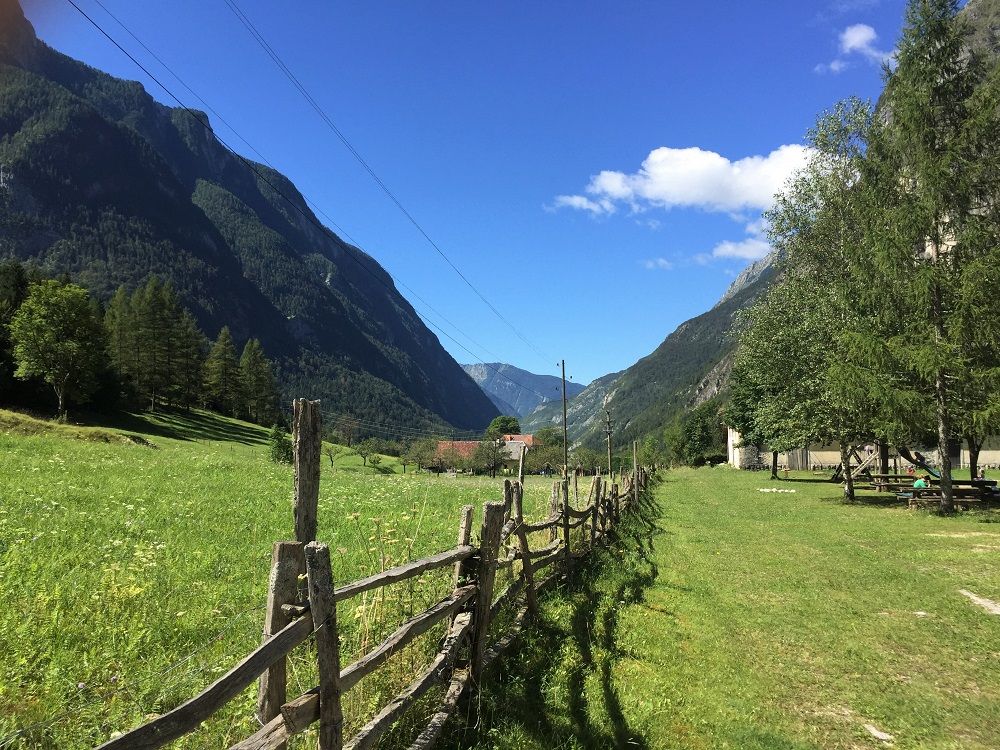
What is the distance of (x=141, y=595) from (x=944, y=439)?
21993 millimetres

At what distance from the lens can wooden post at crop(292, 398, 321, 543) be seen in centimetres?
388

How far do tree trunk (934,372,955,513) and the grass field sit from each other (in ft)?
53.8

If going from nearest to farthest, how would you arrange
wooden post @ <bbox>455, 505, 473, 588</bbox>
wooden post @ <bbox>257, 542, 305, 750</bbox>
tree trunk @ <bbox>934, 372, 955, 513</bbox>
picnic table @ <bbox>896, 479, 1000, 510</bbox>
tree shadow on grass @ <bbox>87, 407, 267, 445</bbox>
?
wooden post @ <bbox>257, 542, 305, 750</bbox>
wooden post @ <bbox>455, 505, 473, 588</bbox>
tree trunk @ <bbox>934, 372, 955, 513</bbox>
picnic table @ <bbox>896, 479, 1000, 510</bbox>
tree shadow on grass @ <bbox>87, 407, 267, 445</bbox>

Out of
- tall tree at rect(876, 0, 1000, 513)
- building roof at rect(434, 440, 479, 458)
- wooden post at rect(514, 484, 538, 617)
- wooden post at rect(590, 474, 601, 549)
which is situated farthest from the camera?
building roof at rect(434, 440, 479, 458)

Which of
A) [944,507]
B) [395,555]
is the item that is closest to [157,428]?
[395,555]

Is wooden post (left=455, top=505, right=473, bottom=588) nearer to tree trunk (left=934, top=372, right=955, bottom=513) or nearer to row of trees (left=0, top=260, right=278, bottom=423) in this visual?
tree trunk (left=934, top=372, right=955, bottom=513)

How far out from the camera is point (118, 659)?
184 inches

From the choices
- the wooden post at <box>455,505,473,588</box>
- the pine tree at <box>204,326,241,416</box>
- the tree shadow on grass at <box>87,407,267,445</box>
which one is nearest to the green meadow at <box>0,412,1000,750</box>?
the wooden post at <box>455,505,473,588</box>

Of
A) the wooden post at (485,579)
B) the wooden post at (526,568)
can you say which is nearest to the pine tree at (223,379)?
the wooden post at (526,568)

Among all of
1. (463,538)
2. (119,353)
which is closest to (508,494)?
(463,538)

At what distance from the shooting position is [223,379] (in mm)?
74000

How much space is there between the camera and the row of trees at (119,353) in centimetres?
4306

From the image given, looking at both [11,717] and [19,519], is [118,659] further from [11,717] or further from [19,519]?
[19,519]

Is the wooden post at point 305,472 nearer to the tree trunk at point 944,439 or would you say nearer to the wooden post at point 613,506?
the wooden post at point 613,506
